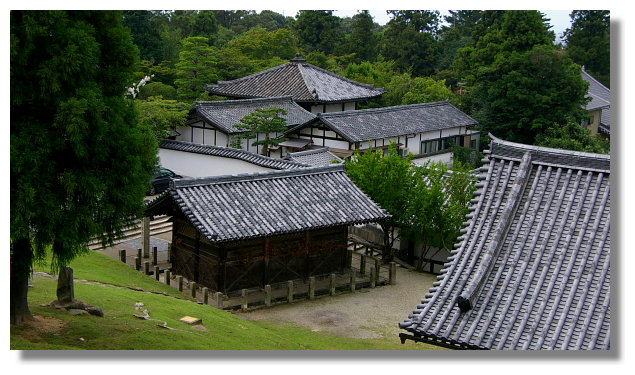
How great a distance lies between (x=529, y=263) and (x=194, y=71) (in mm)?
33705

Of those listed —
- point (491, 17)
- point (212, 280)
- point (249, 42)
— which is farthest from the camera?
point (249, 42)

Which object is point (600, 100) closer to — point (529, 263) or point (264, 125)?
point (264, 125)

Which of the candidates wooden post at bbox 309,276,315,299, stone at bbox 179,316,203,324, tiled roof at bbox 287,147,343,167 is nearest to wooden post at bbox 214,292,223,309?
wooden post at bbox 309,276,315,299

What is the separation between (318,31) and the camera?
62969 millimetres

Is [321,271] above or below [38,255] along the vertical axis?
below

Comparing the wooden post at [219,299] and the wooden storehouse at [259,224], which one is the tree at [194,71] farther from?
the wooden post at [219,299]

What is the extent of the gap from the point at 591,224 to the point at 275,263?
9.74 m

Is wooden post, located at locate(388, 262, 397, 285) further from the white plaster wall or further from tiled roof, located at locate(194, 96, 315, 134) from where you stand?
tiled roof, located at locate(194, 96, 315, 134)

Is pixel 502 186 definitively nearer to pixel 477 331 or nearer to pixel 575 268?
pixel 575 268

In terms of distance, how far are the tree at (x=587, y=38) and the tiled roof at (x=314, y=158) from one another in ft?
62.8

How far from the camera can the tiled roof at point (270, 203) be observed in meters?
19.4

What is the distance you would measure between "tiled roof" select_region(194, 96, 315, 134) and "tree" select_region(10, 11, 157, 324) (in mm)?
21467

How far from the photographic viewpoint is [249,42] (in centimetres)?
5203

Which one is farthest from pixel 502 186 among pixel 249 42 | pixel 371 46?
pixel 371 46
